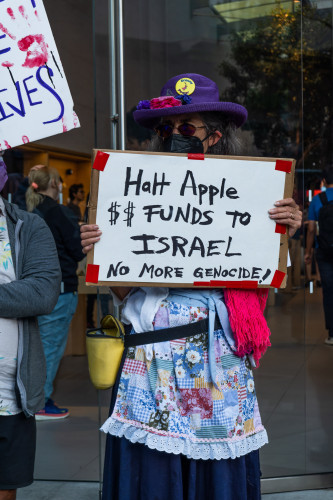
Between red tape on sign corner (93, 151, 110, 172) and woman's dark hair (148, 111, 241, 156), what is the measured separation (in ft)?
0.97

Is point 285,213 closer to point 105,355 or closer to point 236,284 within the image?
point 236,284

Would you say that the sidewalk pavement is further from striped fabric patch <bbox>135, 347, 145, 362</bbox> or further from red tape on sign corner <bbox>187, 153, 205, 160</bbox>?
red tape on sign corner <bbox>187, 153, 205, 160</bbox>

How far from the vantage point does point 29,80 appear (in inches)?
94.5

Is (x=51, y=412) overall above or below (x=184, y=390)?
below

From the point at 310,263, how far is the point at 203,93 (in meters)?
2.30

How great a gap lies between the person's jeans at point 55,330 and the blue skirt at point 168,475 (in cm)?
273

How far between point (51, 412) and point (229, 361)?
307 centimetres

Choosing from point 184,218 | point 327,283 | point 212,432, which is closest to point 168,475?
point 212,432

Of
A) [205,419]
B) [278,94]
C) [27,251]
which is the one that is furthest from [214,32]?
[205,419]

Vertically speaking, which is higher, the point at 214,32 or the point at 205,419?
the point at 214,32

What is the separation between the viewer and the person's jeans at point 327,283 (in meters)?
4.43

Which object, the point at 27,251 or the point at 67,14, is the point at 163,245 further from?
the point at 67,14

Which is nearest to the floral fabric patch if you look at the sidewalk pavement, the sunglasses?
the sunglasses

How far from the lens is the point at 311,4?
172 inches
